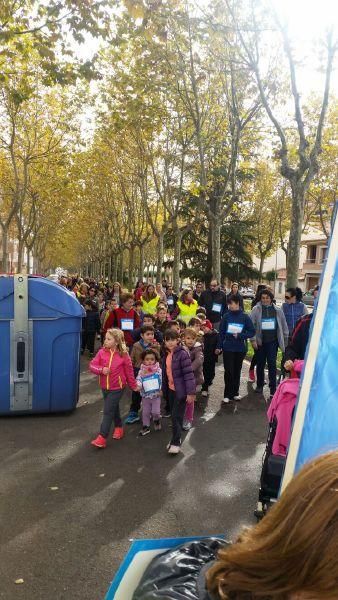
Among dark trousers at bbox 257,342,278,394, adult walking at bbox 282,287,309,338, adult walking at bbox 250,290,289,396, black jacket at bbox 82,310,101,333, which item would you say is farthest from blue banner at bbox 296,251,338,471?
black jacket at bbox 82,310,101,333

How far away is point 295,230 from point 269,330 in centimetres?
290

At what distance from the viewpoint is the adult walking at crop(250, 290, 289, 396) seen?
26.7 feet

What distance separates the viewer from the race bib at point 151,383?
20.2 feet

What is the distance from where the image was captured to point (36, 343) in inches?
255

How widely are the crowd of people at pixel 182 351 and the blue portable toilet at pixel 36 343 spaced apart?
0.59 m

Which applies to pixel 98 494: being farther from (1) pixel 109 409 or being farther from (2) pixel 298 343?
(2) pixel 298 343

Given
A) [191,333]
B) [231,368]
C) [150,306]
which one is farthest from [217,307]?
[191,333]

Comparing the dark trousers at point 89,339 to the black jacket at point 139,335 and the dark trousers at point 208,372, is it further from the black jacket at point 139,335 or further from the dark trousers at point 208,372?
the dark trousers at point 208,372

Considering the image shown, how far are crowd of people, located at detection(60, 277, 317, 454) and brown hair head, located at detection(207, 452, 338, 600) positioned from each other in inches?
141

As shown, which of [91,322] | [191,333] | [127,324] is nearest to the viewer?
[191,333]

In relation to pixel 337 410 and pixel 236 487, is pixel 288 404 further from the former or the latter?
pixel 337 410

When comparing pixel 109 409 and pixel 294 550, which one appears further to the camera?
pixel 109 409

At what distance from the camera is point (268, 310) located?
8.22m

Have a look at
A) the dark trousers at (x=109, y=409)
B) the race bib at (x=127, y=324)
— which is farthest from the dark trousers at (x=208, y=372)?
the dark trousers at (x=109, y=409)
